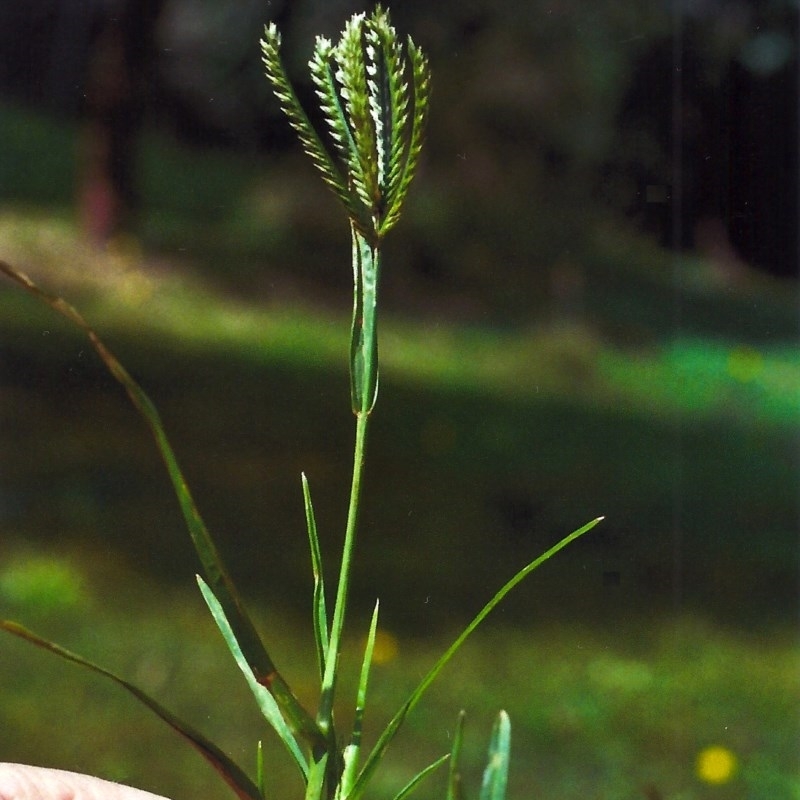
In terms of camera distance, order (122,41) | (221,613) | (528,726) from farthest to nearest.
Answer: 1. (528,726)
2. (122,41)
3. (221,613)

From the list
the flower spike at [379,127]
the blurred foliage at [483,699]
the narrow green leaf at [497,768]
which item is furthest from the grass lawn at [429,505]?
the flower spike at [379,127]

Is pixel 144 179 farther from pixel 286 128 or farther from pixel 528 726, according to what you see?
pixel 528 726

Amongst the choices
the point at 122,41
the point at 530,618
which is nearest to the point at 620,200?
the point at 530,618

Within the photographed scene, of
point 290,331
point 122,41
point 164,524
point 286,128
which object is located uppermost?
point 122,41

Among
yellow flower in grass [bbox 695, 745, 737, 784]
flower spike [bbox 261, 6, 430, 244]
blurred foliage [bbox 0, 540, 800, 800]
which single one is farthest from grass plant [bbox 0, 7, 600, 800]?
yellow flower in grass [bbox 695, 745, 737, 784]

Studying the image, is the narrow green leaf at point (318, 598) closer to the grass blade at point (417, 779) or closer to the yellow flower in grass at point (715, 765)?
the grass blade at point (417, 779)

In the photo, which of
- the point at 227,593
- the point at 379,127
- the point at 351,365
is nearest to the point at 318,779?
the point at 227,593

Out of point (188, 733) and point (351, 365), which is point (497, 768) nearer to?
point (188, 733)
